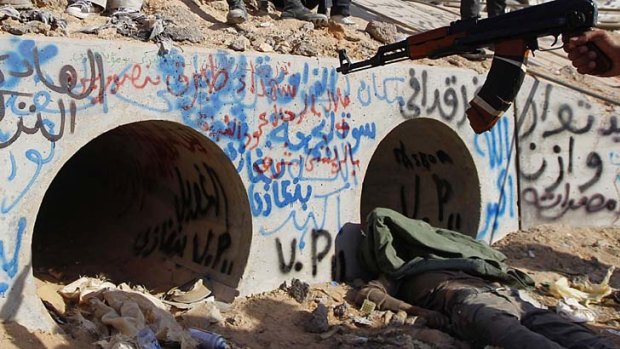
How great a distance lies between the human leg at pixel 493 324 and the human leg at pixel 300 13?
3.33 meters

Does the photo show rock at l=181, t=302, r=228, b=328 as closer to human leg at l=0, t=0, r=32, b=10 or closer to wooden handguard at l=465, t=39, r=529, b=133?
wooden handguard at l=465, t=39, r=529, b=133

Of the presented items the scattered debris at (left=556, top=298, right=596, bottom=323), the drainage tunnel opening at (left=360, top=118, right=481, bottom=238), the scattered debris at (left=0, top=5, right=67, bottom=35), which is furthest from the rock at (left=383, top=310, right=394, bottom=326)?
the scattered debris at (left=0, top=5, right=67, bottom=35)

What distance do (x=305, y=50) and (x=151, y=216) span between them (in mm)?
2486

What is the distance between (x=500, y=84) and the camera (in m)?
5.35

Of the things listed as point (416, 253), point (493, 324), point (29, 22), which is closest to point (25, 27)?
point (29, 22)

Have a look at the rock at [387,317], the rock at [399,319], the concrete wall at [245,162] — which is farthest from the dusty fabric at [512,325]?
the concrete wall at [245,162]

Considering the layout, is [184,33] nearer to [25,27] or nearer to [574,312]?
[25,27]

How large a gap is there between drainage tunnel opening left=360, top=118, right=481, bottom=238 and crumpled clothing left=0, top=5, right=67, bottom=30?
372 centimetres

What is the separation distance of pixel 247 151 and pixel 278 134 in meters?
0.35

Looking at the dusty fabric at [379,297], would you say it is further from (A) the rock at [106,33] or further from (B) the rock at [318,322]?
(A) the rock at [106,33]

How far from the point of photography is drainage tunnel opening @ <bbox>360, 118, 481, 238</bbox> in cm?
823

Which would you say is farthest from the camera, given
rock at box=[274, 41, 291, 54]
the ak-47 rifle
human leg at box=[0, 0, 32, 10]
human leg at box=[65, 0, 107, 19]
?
rock at box=[274, 41, 291, 54]

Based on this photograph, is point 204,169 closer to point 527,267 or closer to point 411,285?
point 411,285

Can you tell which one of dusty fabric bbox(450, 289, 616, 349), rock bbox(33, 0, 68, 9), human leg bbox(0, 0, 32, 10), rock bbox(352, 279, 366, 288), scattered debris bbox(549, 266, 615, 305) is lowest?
rock bbox(352, 279, 366, 288)
